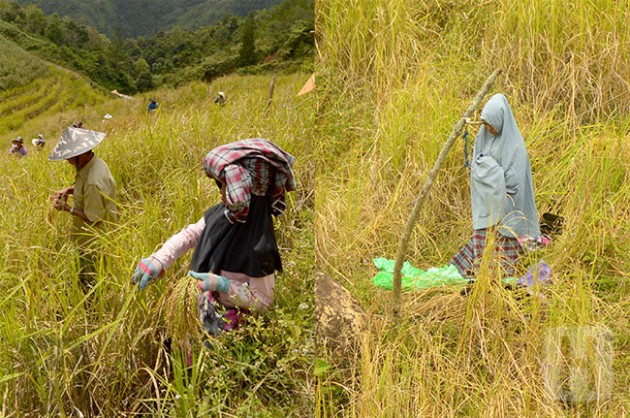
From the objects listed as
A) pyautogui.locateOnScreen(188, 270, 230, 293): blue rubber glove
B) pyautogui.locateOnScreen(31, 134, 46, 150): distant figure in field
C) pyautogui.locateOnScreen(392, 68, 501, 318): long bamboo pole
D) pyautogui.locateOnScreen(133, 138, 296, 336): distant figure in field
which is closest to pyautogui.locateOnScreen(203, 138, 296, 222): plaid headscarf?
pyautogui.locateOnScreen(133, 138, 296, 336): distant figure in field

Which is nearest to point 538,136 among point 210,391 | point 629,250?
point 629,250

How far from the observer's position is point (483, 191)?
5.74 ft

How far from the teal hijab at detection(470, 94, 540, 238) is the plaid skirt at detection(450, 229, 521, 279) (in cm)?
5

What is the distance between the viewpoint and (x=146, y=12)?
215cm

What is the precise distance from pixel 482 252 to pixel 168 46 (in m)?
1.25

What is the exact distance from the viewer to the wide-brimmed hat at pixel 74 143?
190 cm

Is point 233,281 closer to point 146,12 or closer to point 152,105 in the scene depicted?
point 152,105

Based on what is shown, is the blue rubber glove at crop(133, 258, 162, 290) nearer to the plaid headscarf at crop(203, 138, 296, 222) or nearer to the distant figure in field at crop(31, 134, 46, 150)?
the plaid headscarf at crop(203, 138, 296, 222)

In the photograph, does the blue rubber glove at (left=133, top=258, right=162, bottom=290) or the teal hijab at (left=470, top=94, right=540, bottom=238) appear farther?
the teal hijab at (left=470, top=94, right=540, bottom=238)

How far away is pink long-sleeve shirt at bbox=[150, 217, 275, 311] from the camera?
1.29 metres

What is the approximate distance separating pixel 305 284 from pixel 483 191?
653mm

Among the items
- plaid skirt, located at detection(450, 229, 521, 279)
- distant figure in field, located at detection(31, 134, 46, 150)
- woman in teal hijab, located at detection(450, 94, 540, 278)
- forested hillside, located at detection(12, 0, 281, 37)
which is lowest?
plaid skirt, located at detection(450, 229, 521, 279)

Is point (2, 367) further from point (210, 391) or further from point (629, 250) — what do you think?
point (629, 250)

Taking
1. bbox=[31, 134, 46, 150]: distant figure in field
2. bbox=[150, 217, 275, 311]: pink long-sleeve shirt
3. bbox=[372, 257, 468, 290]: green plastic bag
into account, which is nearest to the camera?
bbox=[150, 217, 275, 311]: pink long-sleeve shirt
